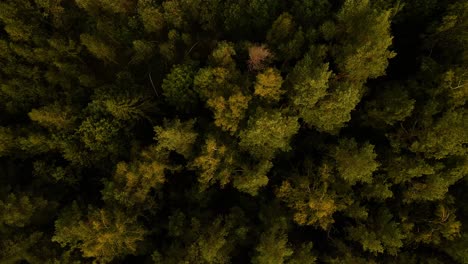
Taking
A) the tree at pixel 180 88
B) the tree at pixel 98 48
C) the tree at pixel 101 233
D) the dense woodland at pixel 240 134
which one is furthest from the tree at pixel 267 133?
the tree at pixel 98 48

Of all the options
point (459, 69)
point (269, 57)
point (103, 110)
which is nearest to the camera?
point (459, 69)

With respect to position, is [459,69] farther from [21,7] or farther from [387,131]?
[21,7]

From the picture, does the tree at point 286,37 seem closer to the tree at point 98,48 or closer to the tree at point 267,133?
the tree at point 267,133

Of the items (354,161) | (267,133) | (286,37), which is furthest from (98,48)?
(354,161)

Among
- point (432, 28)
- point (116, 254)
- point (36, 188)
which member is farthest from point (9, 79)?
point (432, 28)

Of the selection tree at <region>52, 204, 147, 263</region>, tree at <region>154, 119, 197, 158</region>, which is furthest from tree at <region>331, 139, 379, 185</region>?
tree at <region>52, 204, 147, 263</region>

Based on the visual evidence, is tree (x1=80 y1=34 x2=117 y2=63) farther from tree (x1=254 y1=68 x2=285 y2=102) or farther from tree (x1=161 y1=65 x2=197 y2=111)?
tree (x1=254 y1=68 x2=285 y2=102)

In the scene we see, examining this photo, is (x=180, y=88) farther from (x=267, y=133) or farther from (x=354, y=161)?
(x=354, y=161)

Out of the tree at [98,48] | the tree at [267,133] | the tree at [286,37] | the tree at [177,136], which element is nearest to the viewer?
the tree at [267,133]
